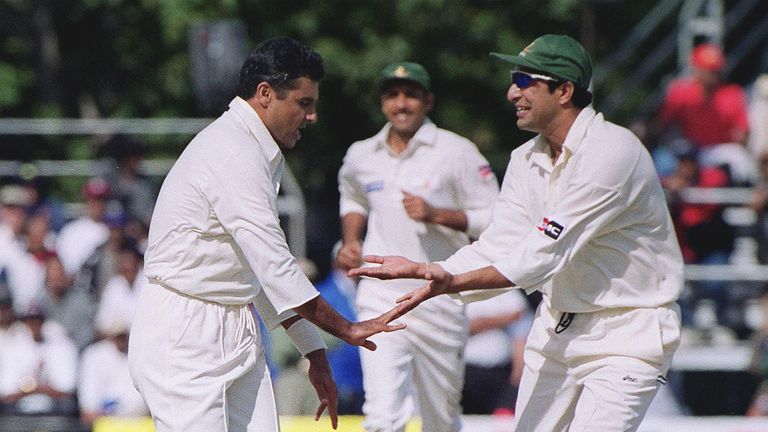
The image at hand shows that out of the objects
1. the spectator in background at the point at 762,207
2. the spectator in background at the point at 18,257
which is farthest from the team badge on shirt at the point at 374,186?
the spectator in background at the point at 762,207

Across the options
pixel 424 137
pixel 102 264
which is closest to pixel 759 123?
pixel 424 137

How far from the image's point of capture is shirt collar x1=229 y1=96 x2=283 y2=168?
5.77 meters

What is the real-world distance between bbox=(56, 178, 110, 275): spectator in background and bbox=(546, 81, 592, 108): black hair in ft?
21.2

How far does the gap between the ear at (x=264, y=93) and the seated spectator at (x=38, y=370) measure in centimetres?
591

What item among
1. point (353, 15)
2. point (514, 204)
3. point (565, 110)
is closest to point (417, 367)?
point (514, 204)

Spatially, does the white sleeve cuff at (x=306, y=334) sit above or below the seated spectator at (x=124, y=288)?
above

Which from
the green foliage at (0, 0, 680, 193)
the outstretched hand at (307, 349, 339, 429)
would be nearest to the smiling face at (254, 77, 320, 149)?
the outstretched hand at (307, 349, 339, 429)

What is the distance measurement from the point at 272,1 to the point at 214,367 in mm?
10411

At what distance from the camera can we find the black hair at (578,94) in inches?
249

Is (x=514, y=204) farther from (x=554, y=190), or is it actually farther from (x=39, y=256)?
(x=39, y=256)

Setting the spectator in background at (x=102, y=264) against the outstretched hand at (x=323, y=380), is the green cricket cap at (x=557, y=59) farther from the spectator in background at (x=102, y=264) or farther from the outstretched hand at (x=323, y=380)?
the spectator in background at (x=102, y=264)

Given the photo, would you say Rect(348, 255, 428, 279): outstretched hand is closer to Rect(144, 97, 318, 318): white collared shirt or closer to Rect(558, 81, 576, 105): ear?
Rect(144, 97, 318, 318): white collared shirt

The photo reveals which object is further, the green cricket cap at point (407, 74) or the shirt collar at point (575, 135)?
the green cricket cap at point (407, 74)

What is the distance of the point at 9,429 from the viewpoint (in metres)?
10.6
